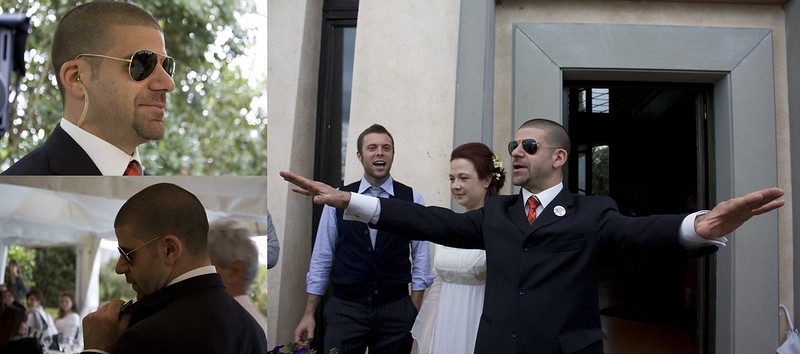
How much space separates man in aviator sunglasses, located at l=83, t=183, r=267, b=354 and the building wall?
2004 mm

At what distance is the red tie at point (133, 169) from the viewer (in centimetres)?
289

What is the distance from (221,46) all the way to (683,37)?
2830mm

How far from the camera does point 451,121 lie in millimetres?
4875

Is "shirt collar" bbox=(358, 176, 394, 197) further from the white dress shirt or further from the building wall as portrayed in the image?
the white dress shirt

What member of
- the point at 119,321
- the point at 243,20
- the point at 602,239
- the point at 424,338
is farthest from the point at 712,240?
the point at 119,321

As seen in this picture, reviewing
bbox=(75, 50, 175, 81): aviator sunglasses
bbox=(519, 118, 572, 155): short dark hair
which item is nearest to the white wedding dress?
bbox=(519, 118, 572, 155): short dark hair

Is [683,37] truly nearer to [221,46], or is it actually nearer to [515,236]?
[515,236]

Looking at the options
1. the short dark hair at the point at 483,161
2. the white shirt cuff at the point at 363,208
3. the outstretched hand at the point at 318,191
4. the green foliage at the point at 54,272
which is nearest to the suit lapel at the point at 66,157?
the green foliage at the point at 54,272

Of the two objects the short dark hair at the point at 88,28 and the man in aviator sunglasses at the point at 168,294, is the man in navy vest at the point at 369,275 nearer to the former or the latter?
the man in aviator sunglasses at the point at 168,294

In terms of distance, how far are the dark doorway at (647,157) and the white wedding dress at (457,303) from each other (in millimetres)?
1209

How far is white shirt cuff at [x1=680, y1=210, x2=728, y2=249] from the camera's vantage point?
3455 mm

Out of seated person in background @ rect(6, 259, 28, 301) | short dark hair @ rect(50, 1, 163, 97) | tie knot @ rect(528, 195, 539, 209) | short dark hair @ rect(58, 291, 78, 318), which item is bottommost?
short dark hair @ rect(58, 291, 78, 318)

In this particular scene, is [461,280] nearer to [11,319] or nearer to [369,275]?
[369,275]

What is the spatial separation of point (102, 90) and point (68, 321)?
71 centimetres
